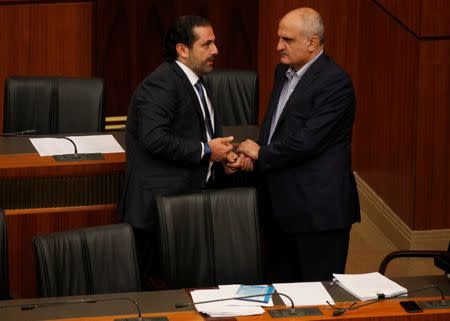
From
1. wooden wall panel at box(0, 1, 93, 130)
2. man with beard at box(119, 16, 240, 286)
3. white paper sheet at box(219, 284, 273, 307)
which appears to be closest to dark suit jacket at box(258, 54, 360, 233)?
man with beard at box(119, 16, 240, 286)

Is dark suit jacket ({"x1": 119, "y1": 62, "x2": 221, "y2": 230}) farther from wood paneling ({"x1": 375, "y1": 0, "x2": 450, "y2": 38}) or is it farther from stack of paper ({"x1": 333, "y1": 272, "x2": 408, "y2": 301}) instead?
wood paneling ({"x1": 375, "y1": 0, "x2": 450, "y2": 38})

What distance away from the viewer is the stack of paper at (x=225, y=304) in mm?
4113

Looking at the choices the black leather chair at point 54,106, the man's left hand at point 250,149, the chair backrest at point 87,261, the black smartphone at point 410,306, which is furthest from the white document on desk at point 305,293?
the black leather chair at point 54,106

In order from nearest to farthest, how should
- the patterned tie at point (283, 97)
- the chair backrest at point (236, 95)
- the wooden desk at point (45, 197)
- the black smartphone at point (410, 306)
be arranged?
the black smartphone at point (410, 306), the patterned tie at point (283, 97), the wooden desk at point (45, 197), the chair backrest at point (236, 95)

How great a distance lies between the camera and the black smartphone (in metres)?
4.16

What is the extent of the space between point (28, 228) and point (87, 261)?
113 cm

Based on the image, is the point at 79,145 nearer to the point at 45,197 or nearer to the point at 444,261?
the point at 45,197

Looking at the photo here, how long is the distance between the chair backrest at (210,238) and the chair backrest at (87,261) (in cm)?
25

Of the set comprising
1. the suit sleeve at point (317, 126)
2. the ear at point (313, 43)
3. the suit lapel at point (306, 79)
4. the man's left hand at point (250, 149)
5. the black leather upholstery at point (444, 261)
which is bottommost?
the black leather upholstery at point (444, 261)

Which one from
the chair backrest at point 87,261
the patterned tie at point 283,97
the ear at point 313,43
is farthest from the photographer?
the patterned tie at point 283,97

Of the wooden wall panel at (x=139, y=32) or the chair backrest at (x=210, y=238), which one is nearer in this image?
the chair backrest at (x=210, y=238)

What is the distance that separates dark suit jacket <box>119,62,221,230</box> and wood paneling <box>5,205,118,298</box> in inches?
11.9

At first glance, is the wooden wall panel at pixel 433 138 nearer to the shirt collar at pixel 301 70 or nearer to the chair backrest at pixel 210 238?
the shirt collar at pixel 301 70

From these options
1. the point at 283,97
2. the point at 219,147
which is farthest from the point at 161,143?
the point at 283,97
